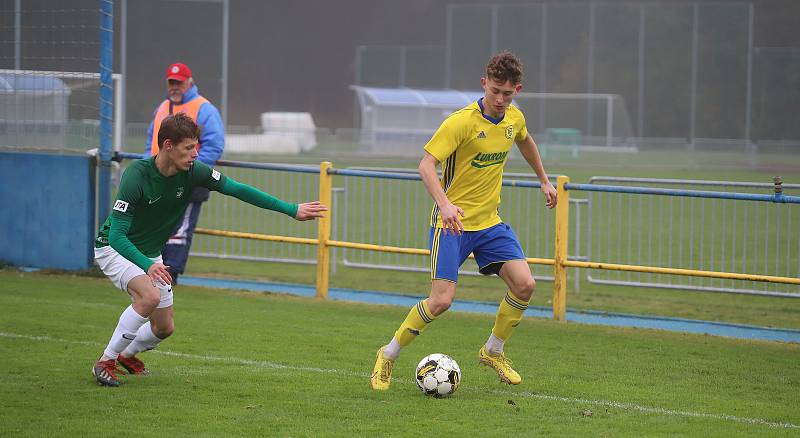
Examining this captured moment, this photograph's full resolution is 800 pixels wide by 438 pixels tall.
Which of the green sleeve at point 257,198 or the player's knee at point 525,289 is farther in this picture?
the player's knee at point 525,289

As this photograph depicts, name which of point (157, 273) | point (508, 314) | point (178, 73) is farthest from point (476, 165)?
point (178, 73)

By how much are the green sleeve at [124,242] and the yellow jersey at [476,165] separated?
1.92 m

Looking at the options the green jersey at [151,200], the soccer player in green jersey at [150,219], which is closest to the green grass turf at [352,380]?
the soccer player in green jersey at [150,219]

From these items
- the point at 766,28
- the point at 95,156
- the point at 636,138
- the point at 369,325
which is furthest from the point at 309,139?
the point at 369,325

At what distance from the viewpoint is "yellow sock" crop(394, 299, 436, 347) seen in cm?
725

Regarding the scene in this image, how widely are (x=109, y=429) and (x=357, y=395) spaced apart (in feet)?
5.42

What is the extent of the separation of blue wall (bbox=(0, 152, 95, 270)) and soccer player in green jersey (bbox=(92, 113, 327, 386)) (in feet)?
18.9

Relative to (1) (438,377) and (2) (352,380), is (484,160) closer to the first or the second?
(1) (438,377)

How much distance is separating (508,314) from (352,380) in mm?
1150

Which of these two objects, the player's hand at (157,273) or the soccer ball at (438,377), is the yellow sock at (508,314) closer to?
the soccer ball at (438,377)

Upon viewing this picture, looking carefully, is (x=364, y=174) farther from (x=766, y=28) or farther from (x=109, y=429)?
(x=766, y=28)

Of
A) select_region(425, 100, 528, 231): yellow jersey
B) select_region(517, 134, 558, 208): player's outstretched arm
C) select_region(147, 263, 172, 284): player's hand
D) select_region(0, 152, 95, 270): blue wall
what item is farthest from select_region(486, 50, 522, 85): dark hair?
select_region(0, 152, 95, 270): blue wall

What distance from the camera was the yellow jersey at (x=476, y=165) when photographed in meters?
7.33

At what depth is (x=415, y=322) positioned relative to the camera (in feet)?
23.8
